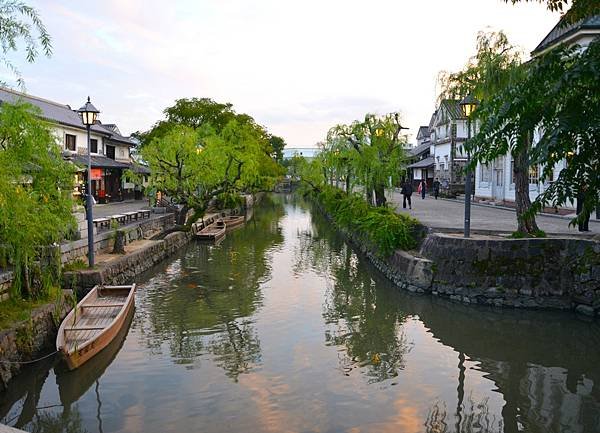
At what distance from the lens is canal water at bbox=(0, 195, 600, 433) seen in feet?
26.6

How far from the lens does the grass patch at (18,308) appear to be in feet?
32.3

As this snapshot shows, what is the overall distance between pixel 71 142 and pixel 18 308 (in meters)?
27.2

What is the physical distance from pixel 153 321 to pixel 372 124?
18.7 metres

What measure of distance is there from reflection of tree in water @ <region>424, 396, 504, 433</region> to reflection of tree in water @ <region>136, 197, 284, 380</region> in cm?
368

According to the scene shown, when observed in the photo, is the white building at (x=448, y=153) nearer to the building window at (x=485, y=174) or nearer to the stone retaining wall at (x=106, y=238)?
the building window at (x=485, y=174)

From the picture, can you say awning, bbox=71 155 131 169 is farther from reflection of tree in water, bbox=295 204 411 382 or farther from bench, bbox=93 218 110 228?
reflection of tree in water, bbox=295 204 411 382

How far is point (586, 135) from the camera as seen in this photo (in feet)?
13.4

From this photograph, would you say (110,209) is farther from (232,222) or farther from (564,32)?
(564,32)

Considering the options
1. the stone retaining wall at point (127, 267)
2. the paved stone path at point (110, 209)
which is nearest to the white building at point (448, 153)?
the paved stone path at point (110, 209)

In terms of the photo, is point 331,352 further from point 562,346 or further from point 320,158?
point 320,158

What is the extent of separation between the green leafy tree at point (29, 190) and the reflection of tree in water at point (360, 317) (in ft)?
22.2

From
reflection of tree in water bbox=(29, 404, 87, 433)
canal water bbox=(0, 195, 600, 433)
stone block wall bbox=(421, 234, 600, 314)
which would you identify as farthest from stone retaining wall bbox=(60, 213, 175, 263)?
stone block wall bbox=(421, 234, 600, 314)

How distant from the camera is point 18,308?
10.6 meters

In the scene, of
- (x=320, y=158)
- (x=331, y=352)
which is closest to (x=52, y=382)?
(x=331, y=352)
